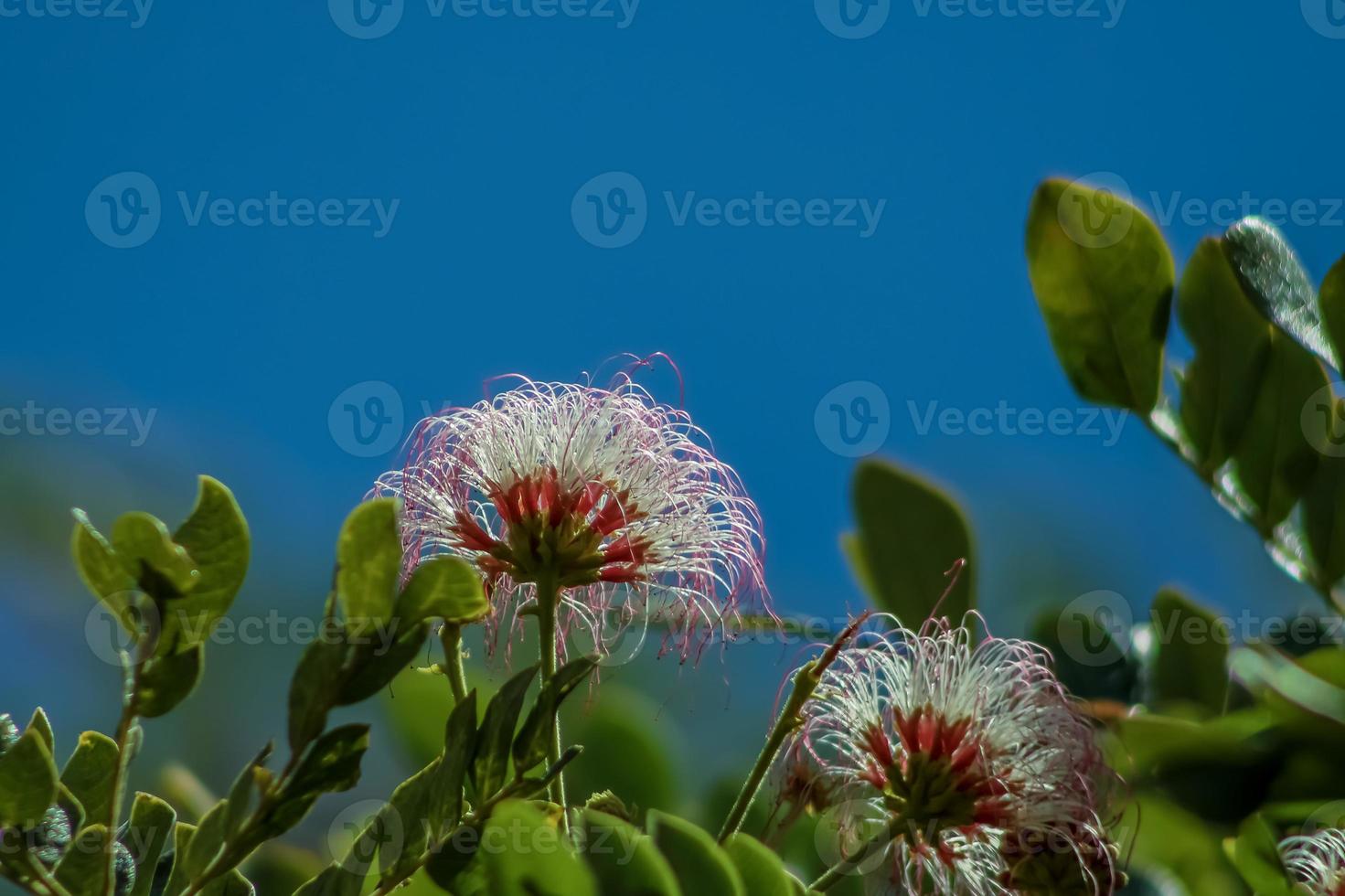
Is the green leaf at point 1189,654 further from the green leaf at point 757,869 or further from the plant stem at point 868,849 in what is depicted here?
the green leaf at point 757,869

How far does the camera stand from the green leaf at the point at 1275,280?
0.96m

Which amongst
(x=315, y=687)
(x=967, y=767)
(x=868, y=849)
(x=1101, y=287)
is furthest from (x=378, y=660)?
(x=1101, y=287)

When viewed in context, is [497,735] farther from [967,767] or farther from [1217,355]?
[1217,355]

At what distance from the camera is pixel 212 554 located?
1.85 feet

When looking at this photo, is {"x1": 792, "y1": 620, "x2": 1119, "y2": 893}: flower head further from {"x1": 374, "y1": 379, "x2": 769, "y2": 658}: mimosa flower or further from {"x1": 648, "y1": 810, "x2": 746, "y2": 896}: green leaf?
{"x1": 648, "y1": 810, "x2": 746, "y2": 896}: green leaf

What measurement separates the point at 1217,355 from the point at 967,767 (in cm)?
39

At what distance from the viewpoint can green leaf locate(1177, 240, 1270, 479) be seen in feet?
3.45

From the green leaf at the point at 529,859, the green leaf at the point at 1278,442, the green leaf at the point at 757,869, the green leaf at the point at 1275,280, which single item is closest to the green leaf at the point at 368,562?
the green leaf at the point at 529,859

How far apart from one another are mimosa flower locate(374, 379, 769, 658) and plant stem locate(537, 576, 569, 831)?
2cm

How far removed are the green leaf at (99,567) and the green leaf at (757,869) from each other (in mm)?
292

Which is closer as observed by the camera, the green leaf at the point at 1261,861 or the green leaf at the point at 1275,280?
the green leaf at the point at 1261,861

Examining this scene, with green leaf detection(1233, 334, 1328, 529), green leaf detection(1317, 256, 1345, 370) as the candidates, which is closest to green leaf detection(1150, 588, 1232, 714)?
green leaf detection(1233, 334, 1328, 529)

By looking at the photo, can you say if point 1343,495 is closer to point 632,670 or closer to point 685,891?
point 632,670

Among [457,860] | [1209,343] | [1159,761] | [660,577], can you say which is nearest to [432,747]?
[660,577]
